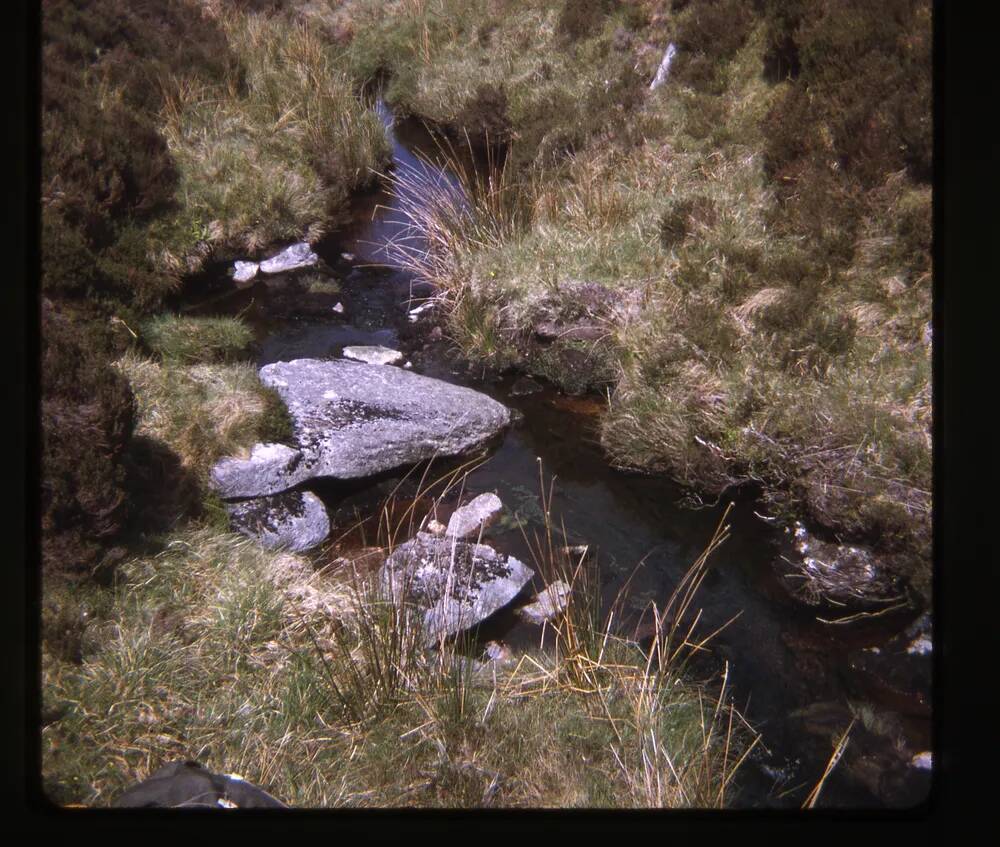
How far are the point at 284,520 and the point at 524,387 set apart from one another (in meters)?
2.23

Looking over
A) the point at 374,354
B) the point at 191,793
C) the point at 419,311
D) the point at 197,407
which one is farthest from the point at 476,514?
the point at 191,793

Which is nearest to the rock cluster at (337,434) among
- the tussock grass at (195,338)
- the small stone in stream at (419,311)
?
the tussock grass at (195,338)

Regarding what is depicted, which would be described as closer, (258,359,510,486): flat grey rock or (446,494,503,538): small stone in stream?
(446,494,503,538): small stone in stream

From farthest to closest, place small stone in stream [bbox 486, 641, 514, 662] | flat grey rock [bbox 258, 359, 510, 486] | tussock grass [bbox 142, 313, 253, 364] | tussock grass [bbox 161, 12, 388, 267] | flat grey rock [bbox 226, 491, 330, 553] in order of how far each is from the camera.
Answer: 1. tussock grass [bbox 161, 12, 388, 267]
2. tussock grass [bbox 142, 313, 253, 364]
3. flat grey rock [bbox 258, 359, 510, 486]
4. flat grey rock [bbox 226, 491, 330, 553]
5. small stone in stream [bbox 486, 641, 514, 662]

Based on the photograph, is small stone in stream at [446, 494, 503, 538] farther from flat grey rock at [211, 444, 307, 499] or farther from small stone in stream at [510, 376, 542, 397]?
small stone in stream at [510, 376, 542, 397]

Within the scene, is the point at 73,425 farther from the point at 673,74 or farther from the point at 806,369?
the point at 673,74

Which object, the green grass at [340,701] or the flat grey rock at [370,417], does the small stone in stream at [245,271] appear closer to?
the flat grey rock at [370,417]

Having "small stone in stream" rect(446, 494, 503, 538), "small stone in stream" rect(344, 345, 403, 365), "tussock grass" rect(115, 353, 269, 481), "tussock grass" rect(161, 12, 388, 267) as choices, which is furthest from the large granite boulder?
"tussock grass" rect(161, 12, 388, 267)

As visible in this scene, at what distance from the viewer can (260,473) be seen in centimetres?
474

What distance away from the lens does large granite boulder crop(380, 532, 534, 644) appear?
3.31 metres

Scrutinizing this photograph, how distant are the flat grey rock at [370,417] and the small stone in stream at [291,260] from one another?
1922 mm

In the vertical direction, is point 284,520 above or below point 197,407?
below

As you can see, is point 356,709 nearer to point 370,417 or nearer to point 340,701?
point 340,701

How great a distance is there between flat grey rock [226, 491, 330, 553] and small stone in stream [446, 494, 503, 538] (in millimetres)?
714
